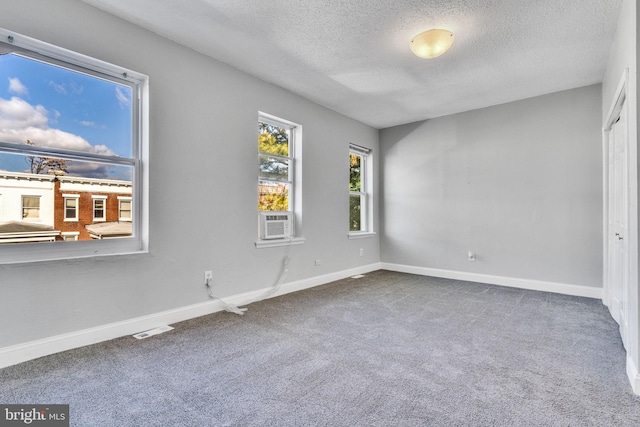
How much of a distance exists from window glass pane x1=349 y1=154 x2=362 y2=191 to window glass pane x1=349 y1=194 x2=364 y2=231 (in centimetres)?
16

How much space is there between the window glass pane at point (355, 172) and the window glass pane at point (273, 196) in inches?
62.0

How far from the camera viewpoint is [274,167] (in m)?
4.02

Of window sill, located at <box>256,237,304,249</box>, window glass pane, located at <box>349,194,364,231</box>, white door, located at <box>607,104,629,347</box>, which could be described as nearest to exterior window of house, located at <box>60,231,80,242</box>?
window sill, located at <box>256,237,304,249</box>

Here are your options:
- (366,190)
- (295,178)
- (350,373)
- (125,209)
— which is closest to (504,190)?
(366,190)

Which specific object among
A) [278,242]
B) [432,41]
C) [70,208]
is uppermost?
[432,41]

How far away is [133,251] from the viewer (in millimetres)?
2707

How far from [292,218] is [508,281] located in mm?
3118

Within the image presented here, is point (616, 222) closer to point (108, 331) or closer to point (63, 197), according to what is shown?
point (108, 331)

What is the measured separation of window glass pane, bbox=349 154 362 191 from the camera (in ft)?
17.9

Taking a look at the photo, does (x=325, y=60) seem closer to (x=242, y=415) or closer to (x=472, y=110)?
(x=472, y=110)

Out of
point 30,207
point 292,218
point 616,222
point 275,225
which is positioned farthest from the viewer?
point 292,218

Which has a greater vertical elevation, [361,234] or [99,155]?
[99,155]

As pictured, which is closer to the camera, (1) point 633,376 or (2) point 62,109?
(1) point 633,376

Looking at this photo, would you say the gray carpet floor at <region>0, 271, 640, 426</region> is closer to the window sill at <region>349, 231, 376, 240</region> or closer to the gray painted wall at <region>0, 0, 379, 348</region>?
the gray painted wall at <region>0, 0, 379, 348</region>
